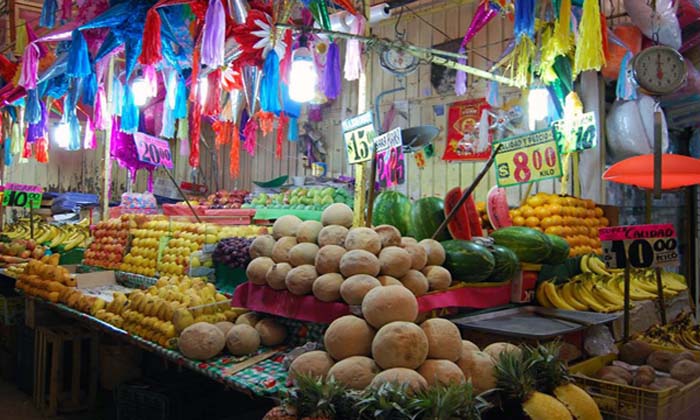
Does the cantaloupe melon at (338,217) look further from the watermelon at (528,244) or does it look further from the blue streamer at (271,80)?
the blue streamer at (271,80)

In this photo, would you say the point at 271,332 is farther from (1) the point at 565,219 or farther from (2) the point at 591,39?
(2) the point at 591,39

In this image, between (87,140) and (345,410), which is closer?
(345,410)

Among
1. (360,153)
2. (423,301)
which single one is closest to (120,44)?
(360,153)

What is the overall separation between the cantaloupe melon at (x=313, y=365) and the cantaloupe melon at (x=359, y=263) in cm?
56

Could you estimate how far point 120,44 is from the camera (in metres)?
6.23

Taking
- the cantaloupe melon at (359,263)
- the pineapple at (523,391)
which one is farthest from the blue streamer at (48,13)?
the pineapple at (523,391)

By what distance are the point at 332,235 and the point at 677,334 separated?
115 inches

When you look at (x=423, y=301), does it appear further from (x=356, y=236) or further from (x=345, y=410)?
(x=345, y=410)

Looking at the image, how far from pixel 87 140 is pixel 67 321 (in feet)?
14.9

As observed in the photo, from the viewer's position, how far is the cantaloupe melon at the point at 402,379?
2.05 metres

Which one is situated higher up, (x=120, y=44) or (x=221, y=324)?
(x=120, y=44)

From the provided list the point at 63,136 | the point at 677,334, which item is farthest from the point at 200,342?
the point at 63,136

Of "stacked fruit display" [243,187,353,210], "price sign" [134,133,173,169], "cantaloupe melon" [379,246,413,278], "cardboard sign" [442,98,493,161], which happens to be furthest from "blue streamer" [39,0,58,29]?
"cantaloupe melon" [379,246,413,278]

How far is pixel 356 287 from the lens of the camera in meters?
2.73
